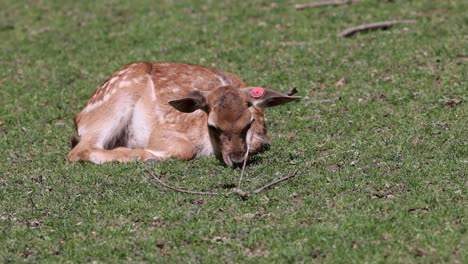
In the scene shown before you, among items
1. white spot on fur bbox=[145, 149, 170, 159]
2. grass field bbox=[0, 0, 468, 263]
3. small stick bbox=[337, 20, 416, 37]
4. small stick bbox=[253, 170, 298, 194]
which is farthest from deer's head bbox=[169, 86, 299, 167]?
small stick bbox=[337, 20, 416, 37]

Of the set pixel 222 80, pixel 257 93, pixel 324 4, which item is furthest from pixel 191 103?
pixel 324 4

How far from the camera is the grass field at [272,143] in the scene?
771 cm

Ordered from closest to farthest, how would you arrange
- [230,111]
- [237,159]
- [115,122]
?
[237,159] → [230,111] → [115,122]

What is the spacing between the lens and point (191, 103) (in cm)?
1034

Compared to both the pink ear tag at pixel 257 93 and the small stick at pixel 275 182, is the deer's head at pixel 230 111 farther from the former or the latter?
the small stick at pixel 275 182

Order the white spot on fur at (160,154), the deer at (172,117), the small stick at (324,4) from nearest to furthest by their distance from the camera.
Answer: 1. the deer at (172,117)
2. the white spot on fur at (160,154)
3. the small stick at (324,4)

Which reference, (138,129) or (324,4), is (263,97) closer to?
(138,129)

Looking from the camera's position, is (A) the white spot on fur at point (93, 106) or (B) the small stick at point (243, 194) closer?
(B) the small stick at point (243, 194)

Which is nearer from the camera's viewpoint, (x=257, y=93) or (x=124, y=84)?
(x=257, y=93)

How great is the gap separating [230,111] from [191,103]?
Answer: 594mm

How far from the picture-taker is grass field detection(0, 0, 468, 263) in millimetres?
7711

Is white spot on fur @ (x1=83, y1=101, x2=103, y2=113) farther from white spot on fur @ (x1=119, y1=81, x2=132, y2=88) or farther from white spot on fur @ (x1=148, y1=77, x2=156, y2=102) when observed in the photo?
white spot on fur @ (x1=148, y1=77, x2=156, y2=102)

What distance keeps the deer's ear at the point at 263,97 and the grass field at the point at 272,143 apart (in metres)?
0.61

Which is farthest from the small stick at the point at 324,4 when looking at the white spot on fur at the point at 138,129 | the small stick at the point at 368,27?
the white spot on fur at the point at 138,129
